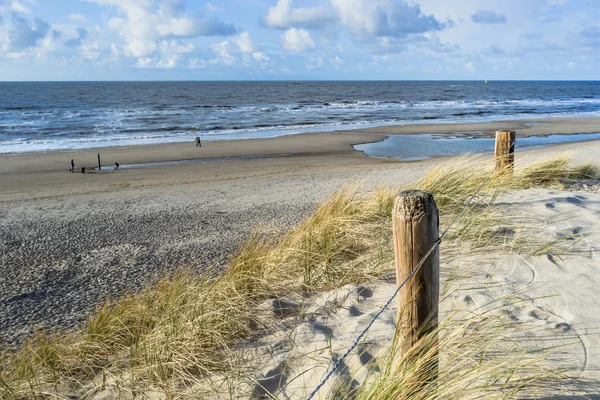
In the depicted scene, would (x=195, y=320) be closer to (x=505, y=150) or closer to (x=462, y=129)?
(x=505, y=150)

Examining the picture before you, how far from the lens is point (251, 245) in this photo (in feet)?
16.6

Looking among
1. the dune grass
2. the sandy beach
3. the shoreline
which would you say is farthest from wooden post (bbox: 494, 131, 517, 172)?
the shoreline

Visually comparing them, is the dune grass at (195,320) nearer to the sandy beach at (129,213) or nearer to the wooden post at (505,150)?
the sandy beach at (129,213)

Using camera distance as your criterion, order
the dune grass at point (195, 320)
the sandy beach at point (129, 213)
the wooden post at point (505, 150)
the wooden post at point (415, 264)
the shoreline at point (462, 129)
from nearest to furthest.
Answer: the wooden post at point (415, 264) < the dune grass at point (195, 320) < the sandy beach at point (129, 213) < the wooden post at point (505, 150) < the shoreline at point (462, 129)

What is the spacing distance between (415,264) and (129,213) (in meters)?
7.65

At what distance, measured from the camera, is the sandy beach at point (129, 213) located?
5.63 m

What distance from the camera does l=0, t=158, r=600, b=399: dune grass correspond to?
10.3 feet

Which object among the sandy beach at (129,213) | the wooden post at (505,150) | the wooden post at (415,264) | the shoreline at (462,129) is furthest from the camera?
the shoreline at (462,129)

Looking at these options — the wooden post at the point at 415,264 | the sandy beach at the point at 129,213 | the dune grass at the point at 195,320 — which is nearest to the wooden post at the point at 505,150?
the dune grass at the point at 195,320

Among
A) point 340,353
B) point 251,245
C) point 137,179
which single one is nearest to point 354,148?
point 137,179

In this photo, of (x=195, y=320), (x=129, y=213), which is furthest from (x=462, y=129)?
(x=195, y=320)

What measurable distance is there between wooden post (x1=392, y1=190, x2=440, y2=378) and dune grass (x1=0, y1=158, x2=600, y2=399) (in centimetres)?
33

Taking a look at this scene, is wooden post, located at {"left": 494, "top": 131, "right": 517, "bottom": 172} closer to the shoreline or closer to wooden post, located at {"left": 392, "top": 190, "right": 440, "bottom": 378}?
wooden post, located at {"left": 392, "top": 190, "right": 440, "bottom": 378}

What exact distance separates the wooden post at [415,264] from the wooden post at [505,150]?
19.1 ft
